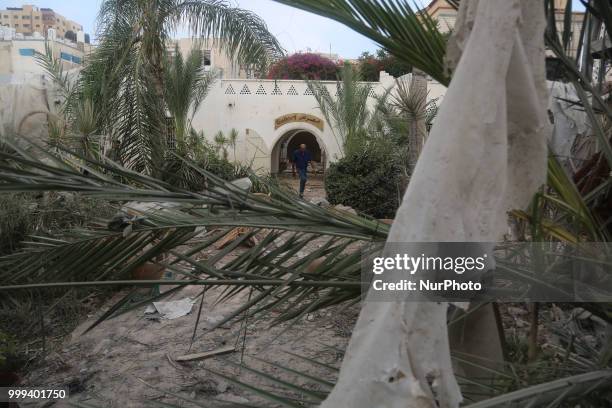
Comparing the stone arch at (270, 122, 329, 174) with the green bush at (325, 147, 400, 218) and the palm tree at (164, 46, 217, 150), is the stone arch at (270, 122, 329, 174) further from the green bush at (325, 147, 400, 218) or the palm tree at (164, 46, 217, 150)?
the green bush at (325, 147, 400, 218)

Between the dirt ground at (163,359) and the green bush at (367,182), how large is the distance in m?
5.14

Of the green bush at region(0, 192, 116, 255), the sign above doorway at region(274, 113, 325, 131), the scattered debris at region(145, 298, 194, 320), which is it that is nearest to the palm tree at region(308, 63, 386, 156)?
the sign above doorway at region(274, 113, 325, 131)

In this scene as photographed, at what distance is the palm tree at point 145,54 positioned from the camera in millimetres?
7012

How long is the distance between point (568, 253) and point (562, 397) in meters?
0.57

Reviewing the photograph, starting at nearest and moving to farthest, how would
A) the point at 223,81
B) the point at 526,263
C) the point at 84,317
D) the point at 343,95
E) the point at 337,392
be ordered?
the point at 337,392 < the point at 526,263 < the point at 84,317 < the point at 343,95 < the point at 223,81

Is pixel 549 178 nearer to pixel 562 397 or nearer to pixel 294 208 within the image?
pixel 562 397

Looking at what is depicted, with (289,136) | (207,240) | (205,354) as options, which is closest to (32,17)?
(289,136)

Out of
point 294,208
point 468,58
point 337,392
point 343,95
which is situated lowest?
point 337,392

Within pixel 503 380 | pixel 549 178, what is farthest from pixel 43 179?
pixel 549 178

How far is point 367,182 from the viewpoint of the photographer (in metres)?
9.95

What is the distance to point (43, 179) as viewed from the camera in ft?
5.41

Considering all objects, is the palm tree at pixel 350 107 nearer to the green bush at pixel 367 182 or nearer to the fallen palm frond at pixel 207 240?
the green bush at pixel 367 182
